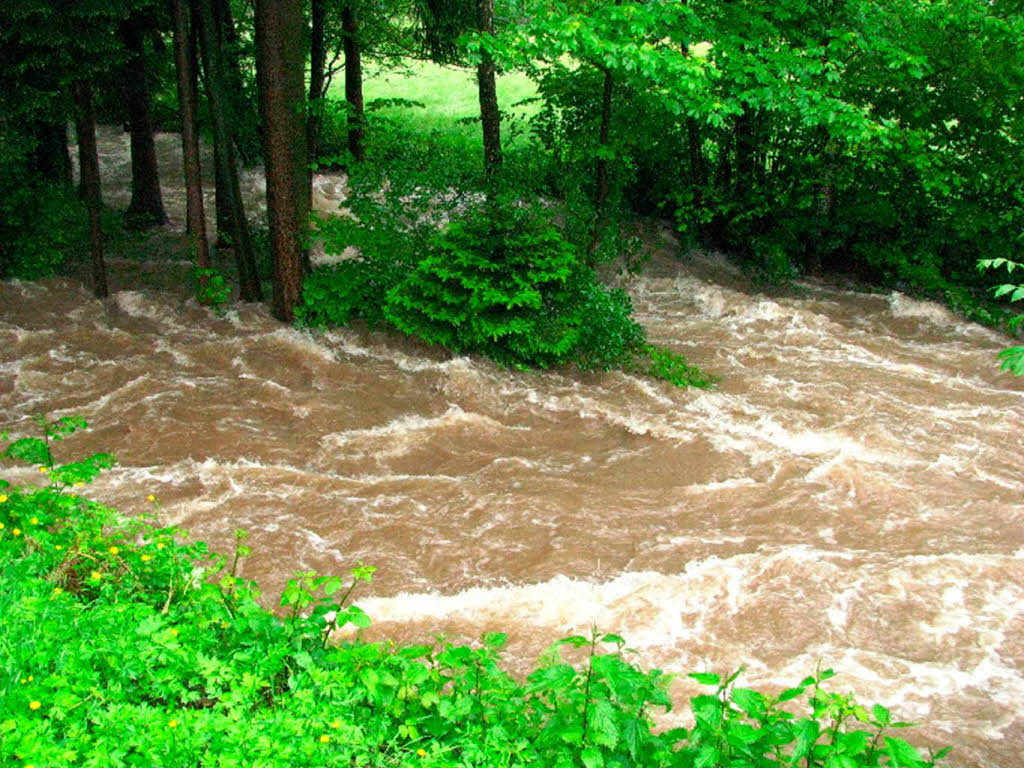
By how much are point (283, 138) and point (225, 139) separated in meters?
1.71

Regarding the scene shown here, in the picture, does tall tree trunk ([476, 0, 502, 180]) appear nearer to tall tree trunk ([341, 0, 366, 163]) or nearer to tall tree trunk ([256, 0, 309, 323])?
tall tree trunk ([256, 0, 309, 323])

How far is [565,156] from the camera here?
13.5 m

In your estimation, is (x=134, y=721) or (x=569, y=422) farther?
(x=569, y=422)

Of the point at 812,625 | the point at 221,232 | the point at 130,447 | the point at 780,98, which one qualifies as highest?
the point at 780,98

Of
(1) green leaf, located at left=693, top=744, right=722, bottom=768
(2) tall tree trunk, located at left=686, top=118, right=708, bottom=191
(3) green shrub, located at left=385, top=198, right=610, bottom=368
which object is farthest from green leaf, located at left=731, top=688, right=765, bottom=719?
(2) tall tree trunk, located at left=686, top=118, right=708, bottom=191

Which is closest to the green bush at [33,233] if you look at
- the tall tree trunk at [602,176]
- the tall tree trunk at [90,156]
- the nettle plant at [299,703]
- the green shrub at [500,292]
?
the tall tree trunk at [90,156]

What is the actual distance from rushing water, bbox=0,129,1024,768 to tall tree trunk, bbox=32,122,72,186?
7.49 feet

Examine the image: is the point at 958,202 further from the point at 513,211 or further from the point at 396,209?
the point at 396,209

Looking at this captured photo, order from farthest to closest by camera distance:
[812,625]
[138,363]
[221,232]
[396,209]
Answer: [221,232]
[396,209]
[138,363]
[812,625]

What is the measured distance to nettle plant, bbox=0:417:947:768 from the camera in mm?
3131

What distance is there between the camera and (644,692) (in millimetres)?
3336

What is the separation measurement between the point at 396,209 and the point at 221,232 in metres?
4.38

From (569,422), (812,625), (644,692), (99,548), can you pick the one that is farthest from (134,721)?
(569,422)

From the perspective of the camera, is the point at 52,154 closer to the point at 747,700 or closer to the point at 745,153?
the point at 745,153
